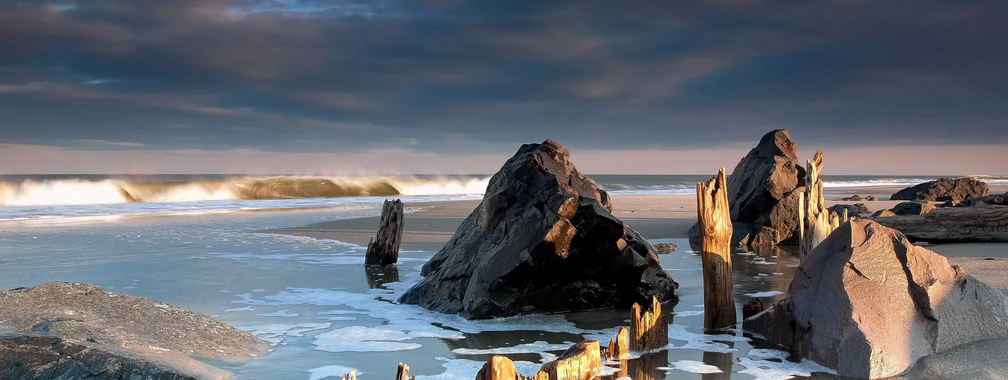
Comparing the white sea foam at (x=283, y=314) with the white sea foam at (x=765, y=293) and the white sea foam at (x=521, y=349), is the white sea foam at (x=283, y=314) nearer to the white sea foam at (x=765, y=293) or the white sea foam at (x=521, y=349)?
the white sea foam at (x=521, y=349)

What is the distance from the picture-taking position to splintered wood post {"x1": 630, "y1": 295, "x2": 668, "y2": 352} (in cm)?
551

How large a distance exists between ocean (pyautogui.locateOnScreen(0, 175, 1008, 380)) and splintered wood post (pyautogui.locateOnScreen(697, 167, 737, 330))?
0.84ft

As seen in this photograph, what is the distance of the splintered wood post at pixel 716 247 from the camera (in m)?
6.00

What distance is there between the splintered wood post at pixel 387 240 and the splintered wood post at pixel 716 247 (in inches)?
228

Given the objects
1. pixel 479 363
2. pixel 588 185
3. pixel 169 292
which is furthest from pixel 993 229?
pixel 169 292

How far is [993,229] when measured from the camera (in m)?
11.8

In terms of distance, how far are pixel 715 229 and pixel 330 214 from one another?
18701mm

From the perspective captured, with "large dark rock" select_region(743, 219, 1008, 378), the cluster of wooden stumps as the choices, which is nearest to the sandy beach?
"large dark rock" select_region(743, 219, 1008, 378)

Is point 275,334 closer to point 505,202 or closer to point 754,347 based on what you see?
point 505,202

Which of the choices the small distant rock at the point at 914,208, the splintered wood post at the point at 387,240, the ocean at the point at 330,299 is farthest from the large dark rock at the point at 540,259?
the small distant rock at the point at 914,208

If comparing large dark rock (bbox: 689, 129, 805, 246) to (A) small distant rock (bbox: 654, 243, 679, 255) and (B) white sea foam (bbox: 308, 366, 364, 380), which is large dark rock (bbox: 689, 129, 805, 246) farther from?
(B) white sea foam (bbox: 308, 366, 364, 380)

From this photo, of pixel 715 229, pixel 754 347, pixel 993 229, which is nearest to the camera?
pixel 754 347

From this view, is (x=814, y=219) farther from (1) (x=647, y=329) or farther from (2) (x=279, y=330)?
(2) (x=279, y=330)

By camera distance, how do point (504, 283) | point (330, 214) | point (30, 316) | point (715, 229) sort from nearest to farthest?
point (30, 316)
point (715, 229)
point (504, 283)
point (330, 214)
